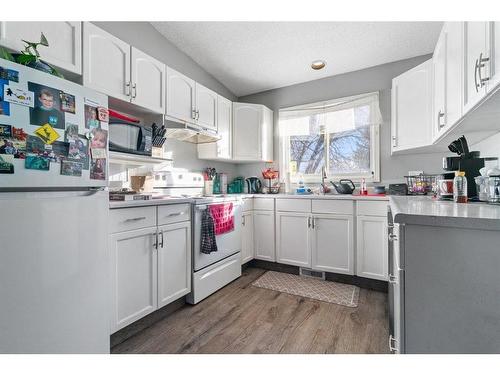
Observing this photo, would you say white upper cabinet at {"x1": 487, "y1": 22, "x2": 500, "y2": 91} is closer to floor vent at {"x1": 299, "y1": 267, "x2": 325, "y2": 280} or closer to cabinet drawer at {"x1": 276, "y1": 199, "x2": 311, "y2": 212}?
cabinet drawer at {"x1": 276, "y1": 199, "x2": 311, "y2": 212}

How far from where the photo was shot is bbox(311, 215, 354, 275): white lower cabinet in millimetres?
2443

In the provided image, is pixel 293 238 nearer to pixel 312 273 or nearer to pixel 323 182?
pixel 312 273

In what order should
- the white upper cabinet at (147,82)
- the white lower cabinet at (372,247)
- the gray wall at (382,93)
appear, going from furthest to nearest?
the gray wall at (382,93)
the white lower cabinet at (372,247)
the white upper cabinet at (147,82)

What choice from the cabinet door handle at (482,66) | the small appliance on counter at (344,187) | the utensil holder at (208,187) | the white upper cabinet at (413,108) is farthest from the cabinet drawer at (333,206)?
the cabinet door handle at (482,66)

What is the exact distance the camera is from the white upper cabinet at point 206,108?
2518 mm

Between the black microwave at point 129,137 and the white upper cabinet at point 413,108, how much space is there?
2408 mm

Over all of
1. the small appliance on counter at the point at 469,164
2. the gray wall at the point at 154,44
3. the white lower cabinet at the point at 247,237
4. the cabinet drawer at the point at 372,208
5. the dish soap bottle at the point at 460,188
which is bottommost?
the white lower cabinet at the point at 247,237

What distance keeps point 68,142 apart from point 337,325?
2.03 meters

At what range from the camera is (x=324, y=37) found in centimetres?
232

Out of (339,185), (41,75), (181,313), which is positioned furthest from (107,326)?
(339,185)

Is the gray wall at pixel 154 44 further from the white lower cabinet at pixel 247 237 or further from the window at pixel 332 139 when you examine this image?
the white lower cabinet at pixel 247 237

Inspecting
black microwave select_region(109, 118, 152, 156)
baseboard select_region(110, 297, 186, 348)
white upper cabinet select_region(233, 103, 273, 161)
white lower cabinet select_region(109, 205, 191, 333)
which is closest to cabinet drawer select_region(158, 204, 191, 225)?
white lower cabinet select_region(109, 205, 191, 333)

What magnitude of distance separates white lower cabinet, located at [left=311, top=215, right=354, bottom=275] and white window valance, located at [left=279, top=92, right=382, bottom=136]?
127 cm

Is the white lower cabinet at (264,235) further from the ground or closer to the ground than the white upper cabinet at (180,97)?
closer to the ground
